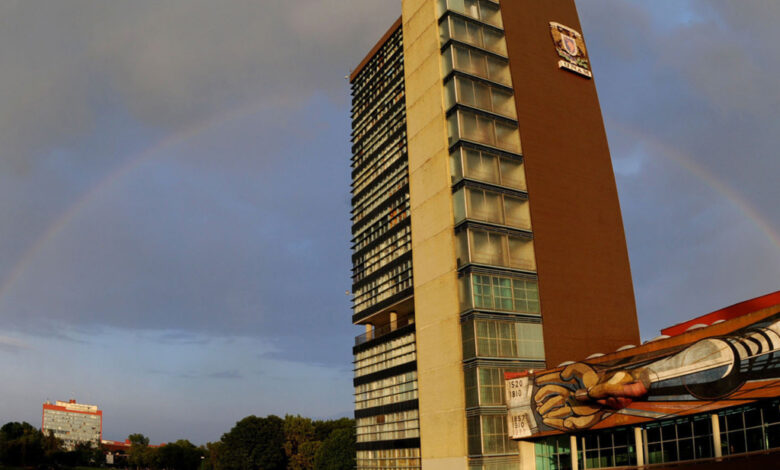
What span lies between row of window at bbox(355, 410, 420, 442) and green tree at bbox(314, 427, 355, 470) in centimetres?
2067

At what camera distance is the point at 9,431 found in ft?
589

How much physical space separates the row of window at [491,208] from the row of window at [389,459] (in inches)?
1115

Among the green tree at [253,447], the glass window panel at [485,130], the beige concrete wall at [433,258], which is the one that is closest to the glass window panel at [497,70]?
the beige concrete wall at [433,258]

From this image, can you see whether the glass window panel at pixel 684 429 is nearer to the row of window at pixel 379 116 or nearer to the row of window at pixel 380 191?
the row of window at pixel 380 191

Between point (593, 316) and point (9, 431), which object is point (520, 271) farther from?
point (9, 431)

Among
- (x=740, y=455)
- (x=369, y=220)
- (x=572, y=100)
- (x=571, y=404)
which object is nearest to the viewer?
(x=740, y=455)

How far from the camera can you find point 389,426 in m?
80.6

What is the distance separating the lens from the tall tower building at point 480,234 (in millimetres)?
67312

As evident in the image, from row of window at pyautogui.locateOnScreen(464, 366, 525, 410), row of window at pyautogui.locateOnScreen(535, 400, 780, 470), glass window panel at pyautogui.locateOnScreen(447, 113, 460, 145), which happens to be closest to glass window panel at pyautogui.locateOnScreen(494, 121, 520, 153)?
glass window panel at pyautogui.locateOnScreen(447, 113, 460, 145)

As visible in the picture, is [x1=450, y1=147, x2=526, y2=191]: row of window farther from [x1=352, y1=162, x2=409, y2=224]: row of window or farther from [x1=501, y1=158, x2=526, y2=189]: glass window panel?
[x1=352, y1=162, x2=409, y2=224]: row of window

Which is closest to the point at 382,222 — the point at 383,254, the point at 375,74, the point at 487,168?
the point at 383,254

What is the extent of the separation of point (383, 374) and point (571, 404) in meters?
32.4

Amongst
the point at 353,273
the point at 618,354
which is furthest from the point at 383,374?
the point at 618,354

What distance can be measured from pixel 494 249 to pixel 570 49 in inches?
1341
